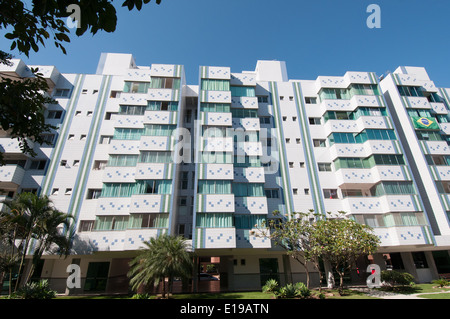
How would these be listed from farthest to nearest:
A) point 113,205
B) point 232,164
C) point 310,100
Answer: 1. point 310,100
2. point 232,164
3. point 113,205

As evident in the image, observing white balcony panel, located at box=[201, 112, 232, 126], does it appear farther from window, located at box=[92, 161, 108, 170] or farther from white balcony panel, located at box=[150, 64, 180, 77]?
window, located at box=[92, 161, 108, 170]

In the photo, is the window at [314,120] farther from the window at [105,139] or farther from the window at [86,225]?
the window at [86,225]

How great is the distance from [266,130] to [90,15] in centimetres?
2974

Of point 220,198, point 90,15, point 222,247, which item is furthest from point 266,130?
point 90,15

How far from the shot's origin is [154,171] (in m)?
27.2

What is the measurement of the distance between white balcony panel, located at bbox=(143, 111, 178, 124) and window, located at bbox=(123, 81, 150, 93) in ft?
15.4

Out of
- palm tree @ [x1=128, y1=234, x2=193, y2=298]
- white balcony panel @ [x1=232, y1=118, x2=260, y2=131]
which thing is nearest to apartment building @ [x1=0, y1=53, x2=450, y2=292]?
white balcony panel @ [x1=232, y1=118, x2=260, y2=131]

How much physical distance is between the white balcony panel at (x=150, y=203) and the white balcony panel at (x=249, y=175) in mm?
8267

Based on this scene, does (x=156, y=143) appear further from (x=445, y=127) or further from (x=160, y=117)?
(x=445, y=127)

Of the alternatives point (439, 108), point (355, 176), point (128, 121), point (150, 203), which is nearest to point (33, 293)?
point (150, 203)

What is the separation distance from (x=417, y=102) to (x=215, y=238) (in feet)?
106

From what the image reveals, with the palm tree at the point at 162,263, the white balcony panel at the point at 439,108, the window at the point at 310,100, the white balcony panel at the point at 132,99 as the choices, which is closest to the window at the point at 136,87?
the white balcony panel at the point at 132,99

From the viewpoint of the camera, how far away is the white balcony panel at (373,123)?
3062 centimetres
